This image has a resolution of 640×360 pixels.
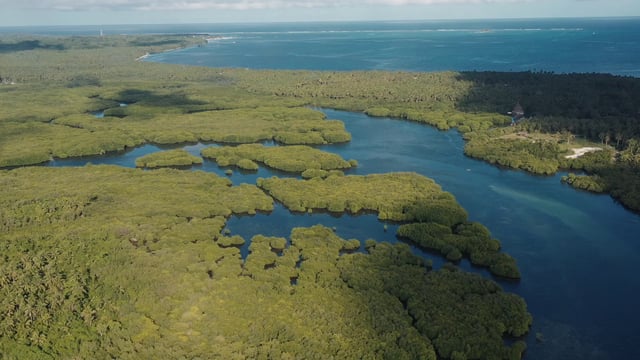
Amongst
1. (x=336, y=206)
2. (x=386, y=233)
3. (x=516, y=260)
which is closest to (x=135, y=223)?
(x=336, y=206)

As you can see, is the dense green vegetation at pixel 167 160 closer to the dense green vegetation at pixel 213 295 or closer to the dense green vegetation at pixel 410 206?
the dense green vegetation at pixel 410 206

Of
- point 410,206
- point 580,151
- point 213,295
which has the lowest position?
point 213,295

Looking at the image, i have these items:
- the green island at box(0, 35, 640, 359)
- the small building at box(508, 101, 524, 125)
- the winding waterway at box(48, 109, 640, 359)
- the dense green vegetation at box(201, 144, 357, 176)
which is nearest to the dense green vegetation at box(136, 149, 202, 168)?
the winding waterway at box(48, 109, 640, 359)

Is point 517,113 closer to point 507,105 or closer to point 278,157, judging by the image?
point 507,105

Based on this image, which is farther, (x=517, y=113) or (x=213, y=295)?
(x=517, y=113)

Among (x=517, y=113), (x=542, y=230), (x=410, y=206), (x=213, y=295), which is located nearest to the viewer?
(x=213, y=295)

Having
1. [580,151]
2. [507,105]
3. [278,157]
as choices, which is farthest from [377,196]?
[507,105]

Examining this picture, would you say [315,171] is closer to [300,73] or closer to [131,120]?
[131,120]
